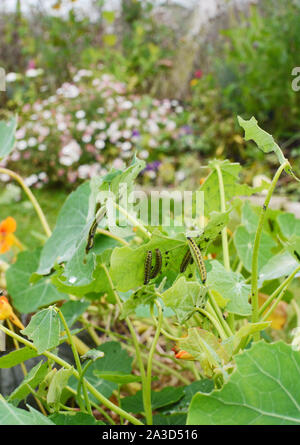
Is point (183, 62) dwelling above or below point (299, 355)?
below

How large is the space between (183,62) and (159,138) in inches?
60.6

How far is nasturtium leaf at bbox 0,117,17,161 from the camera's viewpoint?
0.81 meters

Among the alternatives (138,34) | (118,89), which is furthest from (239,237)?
(138,34)

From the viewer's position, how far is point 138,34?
4641 mm

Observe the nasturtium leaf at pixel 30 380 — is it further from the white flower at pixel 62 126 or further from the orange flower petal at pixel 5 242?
the white flower at pixel 62 126

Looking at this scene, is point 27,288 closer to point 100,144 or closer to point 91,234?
point 91,234

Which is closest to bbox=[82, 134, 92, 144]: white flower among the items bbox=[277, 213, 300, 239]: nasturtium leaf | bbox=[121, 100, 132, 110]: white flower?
bbox=[121, 100, 132, 110]: white flower

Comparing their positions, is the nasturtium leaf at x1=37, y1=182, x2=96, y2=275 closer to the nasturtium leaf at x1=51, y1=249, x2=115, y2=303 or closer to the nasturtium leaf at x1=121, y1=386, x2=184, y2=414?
the nasturtium leaf at x1=51, y1=249, x2=115, y2=303

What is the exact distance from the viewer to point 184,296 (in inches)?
17.0

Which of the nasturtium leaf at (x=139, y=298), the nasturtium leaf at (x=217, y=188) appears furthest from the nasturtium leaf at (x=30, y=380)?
the nasturtium leaf at (x=217, y=188)

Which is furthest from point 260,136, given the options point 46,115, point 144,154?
point 46,115

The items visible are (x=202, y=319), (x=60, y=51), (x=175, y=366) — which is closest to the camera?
(x=202, y=319)

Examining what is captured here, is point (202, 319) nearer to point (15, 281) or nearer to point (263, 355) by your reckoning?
point (263, 355)

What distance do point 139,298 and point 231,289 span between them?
134 mm
